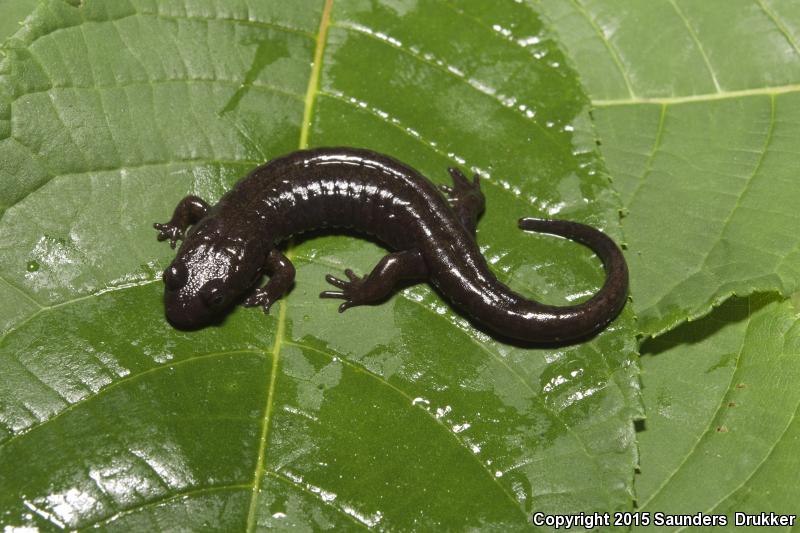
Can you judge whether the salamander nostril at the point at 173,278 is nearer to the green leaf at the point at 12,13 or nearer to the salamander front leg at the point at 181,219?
the salamander front leg at the point at 181,219

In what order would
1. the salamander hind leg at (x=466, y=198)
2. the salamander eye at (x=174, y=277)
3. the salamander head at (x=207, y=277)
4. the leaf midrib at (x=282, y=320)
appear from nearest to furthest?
the leaf midrib at (x=282, y=320) → the salamander head at (x=207, y=277) → the salamander eye at (x=174, y=277) → the salamander hind leg at (x=466, y=198)

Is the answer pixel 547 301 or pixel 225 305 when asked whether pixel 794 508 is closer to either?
pixel 547 301

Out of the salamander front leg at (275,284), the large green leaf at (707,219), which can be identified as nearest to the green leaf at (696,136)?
the large green leaf at (707,219)

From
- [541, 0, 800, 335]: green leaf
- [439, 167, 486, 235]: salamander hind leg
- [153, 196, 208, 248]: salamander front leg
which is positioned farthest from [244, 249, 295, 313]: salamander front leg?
[541, 0, 800, 335]: green leaf

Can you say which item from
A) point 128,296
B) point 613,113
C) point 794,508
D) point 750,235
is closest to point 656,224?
point 750,235

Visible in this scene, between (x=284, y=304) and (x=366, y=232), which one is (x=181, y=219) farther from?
(x=366, y=232)

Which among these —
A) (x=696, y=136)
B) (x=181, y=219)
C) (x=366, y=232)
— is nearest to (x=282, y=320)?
(x=181, y=219)
